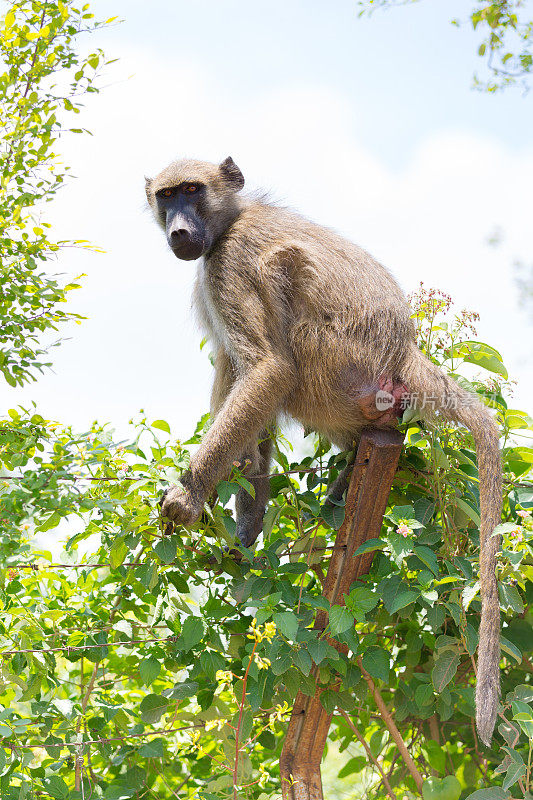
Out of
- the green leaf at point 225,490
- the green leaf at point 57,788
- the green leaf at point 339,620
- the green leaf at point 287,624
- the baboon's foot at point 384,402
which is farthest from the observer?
the baboon's foot at point 384,402

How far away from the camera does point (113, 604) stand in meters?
3.09

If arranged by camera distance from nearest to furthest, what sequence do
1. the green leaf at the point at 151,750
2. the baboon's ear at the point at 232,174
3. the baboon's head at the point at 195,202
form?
the green leaf at the point at 151,750, the baboon's head at the point at 195,202, the baboon's ear at the point at 232,174

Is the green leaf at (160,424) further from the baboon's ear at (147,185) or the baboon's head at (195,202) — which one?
the baboon's ear at (147,185)

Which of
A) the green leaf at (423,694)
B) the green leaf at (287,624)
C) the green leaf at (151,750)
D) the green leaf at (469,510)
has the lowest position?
the green leaf at (151,750)

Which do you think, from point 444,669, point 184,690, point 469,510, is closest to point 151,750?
point 184,690

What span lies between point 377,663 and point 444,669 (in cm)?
24

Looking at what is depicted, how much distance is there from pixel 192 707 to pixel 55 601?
101cm

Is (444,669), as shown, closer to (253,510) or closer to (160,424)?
(253,510)

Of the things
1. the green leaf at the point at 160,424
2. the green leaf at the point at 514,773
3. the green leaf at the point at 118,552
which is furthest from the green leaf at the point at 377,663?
the green leaf at the point at 160,424

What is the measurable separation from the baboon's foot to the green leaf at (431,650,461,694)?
886 mm

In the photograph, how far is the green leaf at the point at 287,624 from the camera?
2500 millimetres

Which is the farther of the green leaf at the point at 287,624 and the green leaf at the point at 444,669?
the green leaf at the point at 444,669

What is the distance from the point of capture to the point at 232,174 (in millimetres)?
3691

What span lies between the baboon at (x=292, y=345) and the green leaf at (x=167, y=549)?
0.31 ft
